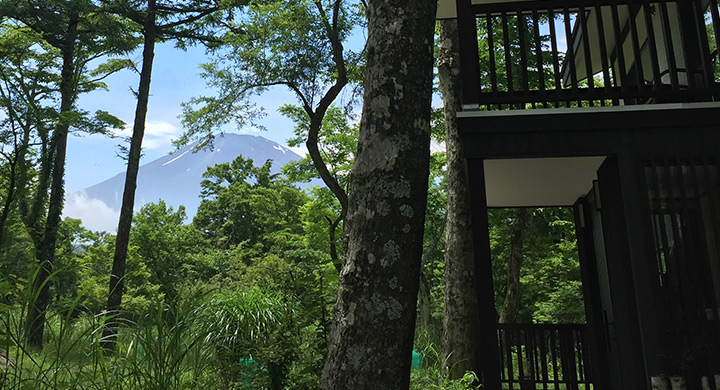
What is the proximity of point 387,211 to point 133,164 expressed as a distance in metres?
14.4

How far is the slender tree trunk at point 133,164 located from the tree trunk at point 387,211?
1255cm

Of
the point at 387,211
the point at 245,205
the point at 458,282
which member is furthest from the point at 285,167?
the point at 245,205

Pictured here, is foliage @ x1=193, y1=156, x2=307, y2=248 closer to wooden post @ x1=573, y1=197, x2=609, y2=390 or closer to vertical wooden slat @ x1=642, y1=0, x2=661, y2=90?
wooden post @ x1=573, y1=197, x2=609, y2=390

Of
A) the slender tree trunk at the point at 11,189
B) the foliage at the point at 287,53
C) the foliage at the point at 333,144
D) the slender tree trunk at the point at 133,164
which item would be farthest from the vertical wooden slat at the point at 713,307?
the slender tree trunk at the point at 11,189

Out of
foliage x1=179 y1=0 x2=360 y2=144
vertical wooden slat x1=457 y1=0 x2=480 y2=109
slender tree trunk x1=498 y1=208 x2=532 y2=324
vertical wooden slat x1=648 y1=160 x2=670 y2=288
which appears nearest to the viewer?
vertical wooden slat x1=648 y1=160 x2=670 y2=288

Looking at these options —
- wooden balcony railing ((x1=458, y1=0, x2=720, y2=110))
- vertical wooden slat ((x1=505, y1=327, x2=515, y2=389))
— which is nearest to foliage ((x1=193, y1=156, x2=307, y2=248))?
vertical wooden slat ((x1=505, y1=327, x2=515, y2=389))

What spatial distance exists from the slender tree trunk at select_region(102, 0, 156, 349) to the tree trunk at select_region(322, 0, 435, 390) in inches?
494

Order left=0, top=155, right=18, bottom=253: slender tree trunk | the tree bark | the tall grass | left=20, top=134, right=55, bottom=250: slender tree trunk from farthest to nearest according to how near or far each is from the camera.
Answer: left=20, top=134, right=55, bottom=250: slender tree trunk
left=0, top=155, right=18, bottom=253: slender tree trunk
the tree bark
the tall grass

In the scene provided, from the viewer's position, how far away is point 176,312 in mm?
3166

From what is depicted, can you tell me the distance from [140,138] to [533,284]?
1349cm

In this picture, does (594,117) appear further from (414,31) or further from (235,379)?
(235,379)

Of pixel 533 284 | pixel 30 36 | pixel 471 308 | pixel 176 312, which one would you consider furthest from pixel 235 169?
pixel 176 312

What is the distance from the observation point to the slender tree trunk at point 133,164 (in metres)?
14.0

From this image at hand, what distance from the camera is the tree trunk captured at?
2.27 metres
